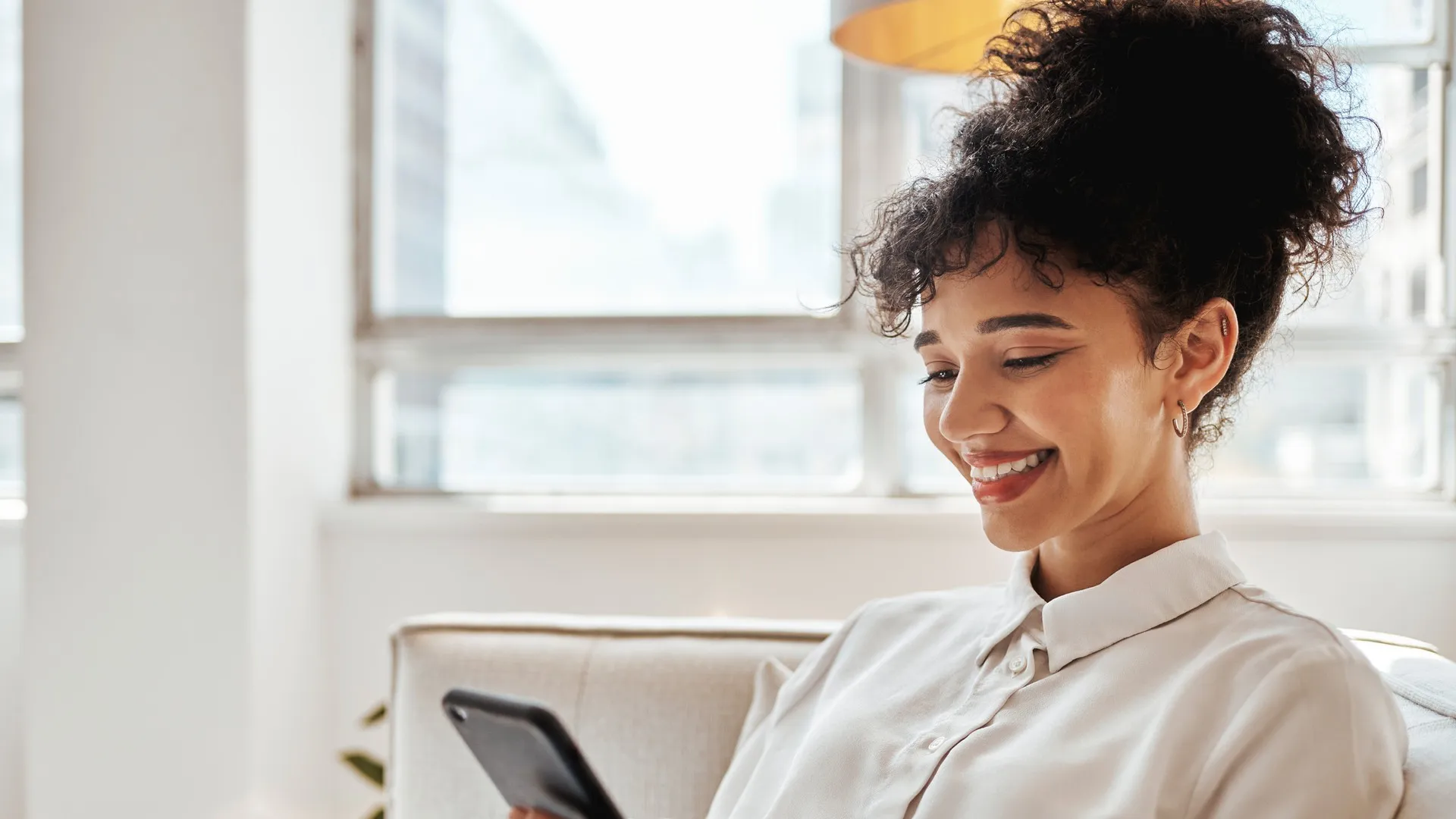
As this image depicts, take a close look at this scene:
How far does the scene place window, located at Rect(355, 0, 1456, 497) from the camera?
97.7 inches

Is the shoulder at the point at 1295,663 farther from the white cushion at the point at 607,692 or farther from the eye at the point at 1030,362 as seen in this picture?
the white cushion at the point at 607,692

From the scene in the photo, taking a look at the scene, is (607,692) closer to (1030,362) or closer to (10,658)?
(1030,362)

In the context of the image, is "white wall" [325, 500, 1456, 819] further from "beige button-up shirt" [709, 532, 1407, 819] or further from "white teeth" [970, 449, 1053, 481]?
"white teeth" [970, 449, 1053, 481]

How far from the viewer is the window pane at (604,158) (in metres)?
2.51

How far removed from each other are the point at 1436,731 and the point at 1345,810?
207 millimetres

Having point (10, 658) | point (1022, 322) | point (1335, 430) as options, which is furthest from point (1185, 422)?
point (10, 658)

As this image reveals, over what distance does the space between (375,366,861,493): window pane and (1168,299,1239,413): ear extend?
1555 millimetres

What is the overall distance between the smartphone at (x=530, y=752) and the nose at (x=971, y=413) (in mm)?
408

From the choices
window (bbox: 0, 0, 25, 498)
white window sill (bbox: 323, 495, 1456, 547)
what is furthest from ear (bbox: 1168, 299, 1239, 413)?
window (bbox: 0, 0, 25, 498)

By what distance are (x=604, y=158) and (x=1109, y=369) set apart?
1.82 m

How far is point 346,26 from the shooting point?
8.27ft

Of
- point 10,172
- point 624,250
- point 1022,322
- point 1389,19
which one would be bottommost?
point 1022,322

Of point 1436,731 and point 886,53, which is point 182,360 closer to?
point 886,53

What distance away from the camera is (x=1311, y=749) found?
73cm
